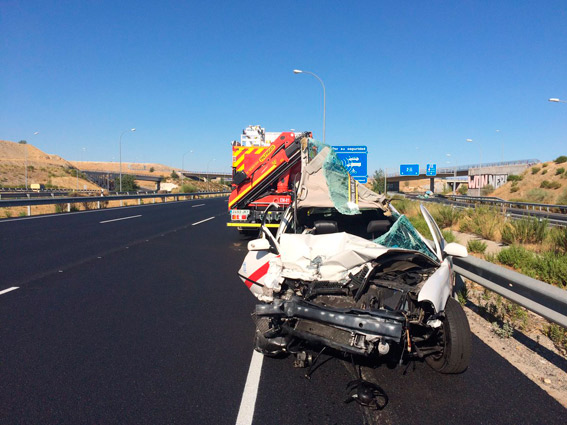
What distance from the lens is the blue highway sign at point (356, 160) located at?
2386cm

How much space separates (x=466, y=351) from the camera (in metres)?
4.22

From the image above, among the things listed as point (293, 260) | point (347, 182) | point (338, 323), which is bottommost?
point (338, 323)

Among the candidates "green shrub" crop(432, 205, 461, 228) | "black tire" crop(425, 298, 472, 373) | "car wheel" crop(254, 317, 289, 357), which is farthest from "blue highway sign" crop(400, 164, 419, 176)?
"car wheel" crop(254, 317, 289, 357)

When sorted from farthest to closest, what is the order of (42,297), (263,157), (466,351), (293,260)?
(263,157), (42,297), (293,260), (466,351)

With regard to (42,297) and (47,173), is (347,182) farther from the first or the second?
(47,173)

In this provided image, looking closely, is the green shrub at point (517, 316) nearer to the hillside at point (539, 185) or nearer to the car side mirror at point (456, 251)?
the car side mirror at point (456, 251)

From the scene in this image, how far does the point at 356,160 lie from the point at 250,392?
68.7 ft

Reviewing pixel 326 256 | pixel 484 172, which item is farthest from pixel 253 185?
pixel 484 172

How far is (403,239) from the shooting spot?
5.17 meters

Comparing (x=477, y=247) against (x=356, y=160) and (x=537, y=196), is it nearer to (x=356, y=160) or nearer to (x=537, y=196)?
(x=356, y=160)

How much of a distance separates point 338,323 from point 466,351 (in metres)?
1.33

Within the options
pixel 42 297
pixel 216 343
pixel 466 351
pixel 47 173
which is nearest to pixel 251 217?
pixel 42 297

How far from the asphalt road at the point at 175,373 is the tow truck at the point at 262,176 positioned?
401 cm

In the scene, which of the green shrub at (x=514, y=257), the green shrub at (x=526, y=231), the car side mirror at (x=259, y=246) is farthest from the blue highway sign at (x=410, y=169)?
the car side mirror at (x=259, y=246)
